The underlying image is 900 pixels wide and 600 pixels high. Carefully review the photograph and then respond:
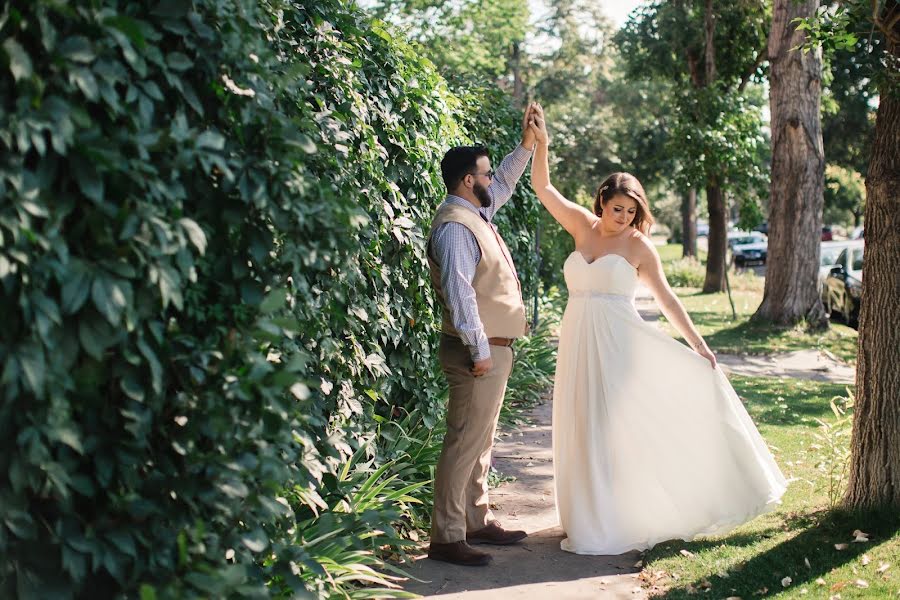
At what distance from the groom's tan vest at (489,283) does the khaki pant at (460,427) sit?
0.13m

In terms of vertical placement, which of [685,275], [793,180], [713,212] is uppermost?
[793,180]

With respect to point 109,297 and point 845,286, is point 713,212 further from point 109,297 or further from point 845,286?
point 109,297

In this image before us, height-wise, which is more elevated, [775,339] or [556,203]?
[556,203]

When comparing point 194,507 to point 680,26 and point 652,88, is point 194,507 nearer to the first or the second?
point 680,26

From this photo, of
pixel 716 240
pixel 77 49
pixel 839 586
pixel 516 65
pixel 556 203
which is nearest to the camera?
pixel 77 49

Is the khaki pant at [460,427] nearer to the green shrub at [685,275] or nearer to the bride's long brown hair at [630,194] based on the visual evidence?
the bride's long brown hair at [630,194]

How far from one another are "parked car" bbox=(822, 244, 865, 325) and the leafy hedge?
15007 mm

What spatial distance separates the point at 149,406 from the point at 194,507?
33cm

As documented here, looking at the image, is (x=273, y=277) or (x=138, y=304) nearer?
(x=138, y=304)

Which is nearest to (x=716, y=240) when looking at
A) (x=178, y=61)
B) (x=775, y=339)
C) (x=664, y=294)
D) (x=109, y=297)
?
(x=775, y=339)

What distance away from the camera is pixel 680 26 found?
870 inches

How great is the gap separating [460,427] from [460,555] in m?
0.68

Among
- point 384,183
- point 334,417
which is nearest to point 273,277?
point 334,417

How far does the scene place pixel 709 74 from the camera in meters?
19.9
